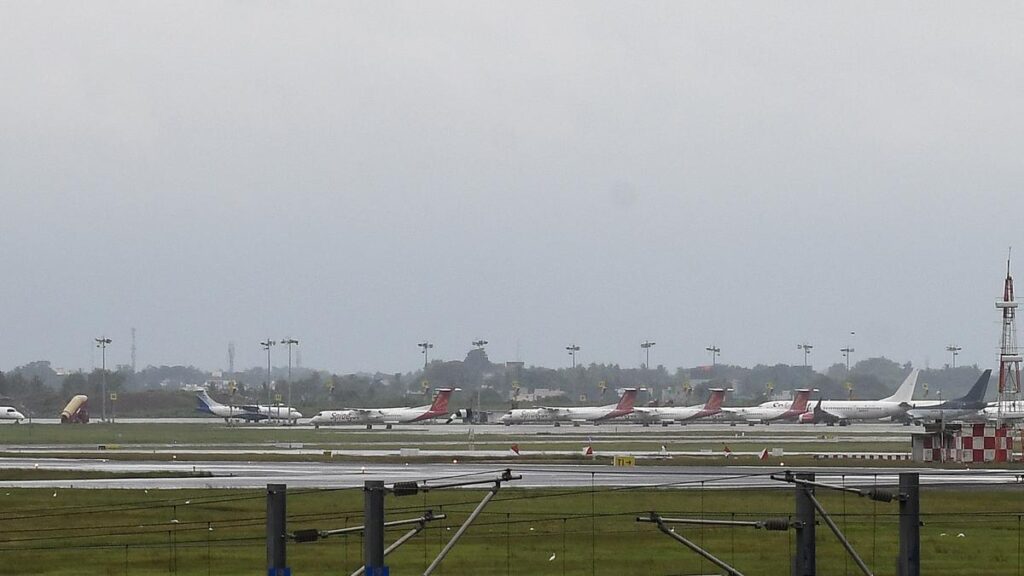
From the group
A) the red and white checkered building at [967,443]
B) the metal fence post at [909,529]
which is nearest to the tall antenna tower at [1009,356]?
the red and white checkered building at [967,443]

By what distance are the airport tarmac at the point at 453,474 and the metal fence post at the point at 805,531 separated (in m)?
39.0

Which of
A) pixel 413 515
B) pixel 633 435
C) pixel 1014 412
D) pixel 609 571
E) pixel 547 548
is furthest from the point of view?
Result: pixel 633 435

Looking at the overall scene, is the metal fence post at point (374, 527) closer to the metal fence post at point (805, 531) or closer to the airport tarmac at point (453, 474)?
the metal fence post at point (805, 531)

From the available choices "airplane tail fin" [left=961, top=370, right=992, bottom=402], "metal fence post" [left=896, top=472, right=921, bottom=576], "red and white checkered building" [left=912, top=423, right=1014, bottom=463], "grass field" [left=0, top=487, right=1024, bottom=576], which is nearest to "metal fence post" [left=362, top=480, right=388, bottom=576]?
"metal fence post" [left=896, top=472, right=921, bottom=576]

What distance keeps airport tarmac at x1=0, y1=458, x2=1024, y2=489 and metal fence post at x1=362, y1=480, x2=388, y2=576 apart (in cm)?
3884

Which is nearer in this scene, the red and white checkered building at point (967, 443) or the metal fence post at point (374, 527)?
the metal fence post at point (374, 527)

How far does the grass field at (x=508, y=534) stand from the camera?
4462cm

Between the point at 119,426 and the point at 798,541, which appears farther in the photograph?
the point at 119,426

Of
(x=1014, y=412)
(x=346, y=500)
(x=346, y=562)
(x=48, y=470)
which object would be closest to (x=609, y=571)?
(x=346, y=562)

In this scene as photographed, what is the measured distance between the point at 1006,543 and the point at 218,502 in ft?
103

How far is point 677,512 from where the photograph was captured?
57.7m

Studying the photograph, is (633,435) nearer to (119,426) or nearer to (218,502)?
(119,426)

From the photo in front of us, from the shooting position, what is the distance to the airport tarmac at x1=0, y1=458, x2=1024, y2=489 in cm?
7275

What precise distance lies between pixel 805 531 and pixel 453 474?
185ft
